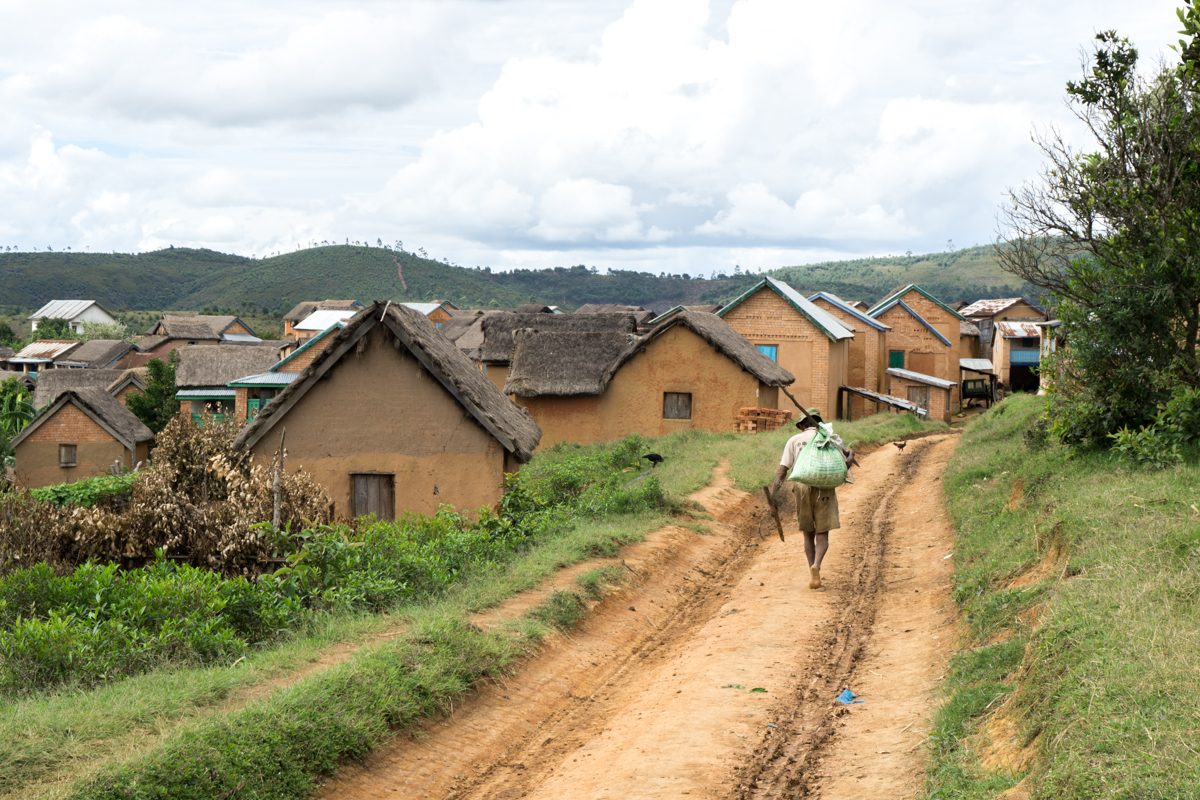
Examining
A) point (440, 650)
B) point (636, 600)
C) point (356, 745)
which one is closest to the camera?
point (356, 745)

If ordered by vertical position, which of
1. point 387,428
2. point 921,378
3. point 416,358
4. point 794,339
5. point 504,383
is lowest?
point 387,428

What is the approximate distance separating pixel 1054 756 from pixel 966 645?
302cm

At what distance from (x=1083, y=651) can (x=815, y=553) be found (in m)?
4.93

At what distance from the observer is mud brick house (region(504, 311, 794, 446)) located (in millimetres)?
27766

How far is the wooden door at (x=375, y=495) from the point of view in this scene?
557 inches

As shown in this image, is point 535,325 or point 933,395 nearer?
point 535,325

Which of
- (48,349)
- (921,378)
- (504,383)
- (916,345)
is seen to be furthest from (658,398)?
(48,349)

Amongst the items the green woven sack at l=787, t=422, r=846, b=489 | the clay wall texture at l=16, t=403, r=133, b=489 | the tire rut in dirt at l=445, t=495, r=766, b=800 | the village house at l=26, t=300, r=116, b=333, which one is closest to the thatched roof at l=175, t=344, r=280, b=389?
the clay wall texture at l=16, t=403, r=133, b=489

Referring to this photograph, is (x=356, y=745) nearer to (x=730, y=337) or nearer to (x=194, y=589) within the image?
(x=194, y=589)

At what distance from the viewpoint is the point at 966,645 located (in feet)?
25.2

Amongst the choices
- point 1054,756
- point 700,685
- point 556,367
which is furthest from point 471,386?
point 556,367

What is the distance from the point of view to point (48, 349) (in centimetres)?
7400

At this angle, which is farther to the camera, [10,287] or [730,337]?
[10,287]

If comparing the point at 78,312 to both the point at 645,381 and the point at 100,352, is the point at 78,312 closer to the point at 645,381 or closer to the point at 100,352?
the point at 100,352
